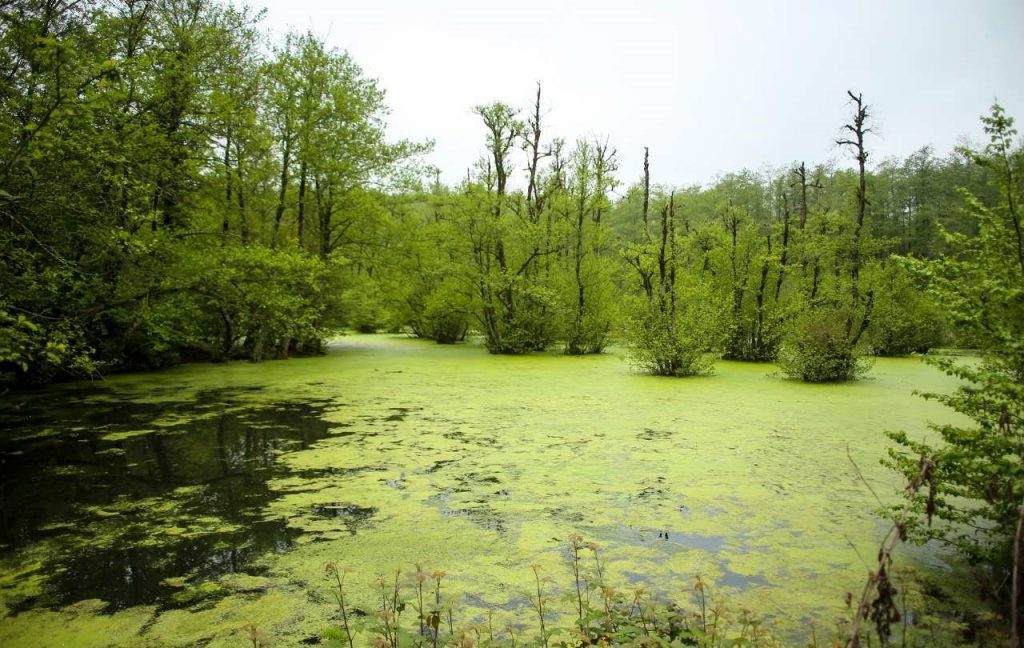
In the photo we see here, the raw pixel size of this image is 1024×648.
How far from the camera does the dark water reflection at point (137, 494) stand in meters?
2.61

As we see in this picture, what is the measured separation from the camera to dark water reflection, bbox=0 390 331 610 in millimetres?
2607

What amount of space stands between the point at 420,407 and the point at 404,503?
134 inches

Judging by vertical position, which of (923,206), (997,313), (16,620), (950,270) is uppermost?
(923,206)

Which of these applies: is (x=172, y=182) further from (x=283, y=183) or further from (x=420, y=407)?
(x=420, y=407)

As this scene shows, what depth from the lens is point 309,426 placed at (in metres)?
5.80

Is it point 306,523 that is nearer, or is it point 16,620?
point 16,620

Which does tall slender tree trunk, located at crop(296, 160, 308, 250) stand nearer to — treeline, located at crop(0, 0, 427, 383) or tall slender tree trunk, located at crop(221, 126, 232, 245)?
treeline, located at crop(0, 0, 427, 383)

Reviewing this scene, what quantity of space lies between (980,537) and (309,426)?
17.8ft

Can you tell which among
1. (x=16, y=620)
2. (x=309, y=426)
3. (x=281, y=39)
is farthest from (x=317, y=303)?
(x=16, y=620)

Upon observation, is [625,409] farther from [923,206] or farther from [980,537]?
[923,206]

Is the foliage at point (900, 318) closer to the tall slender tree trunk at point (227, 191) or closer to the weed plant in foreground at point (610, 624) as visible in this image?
the weed plant in foreground at point (610, 624)

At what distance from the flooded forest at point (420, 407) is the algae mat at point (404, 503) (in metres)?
0.03

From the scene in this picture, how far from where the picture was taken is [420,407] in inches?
271

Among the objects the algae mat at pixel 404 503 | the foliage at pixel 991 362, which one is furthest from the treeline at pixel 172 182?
the foliage at pixel 991 362
